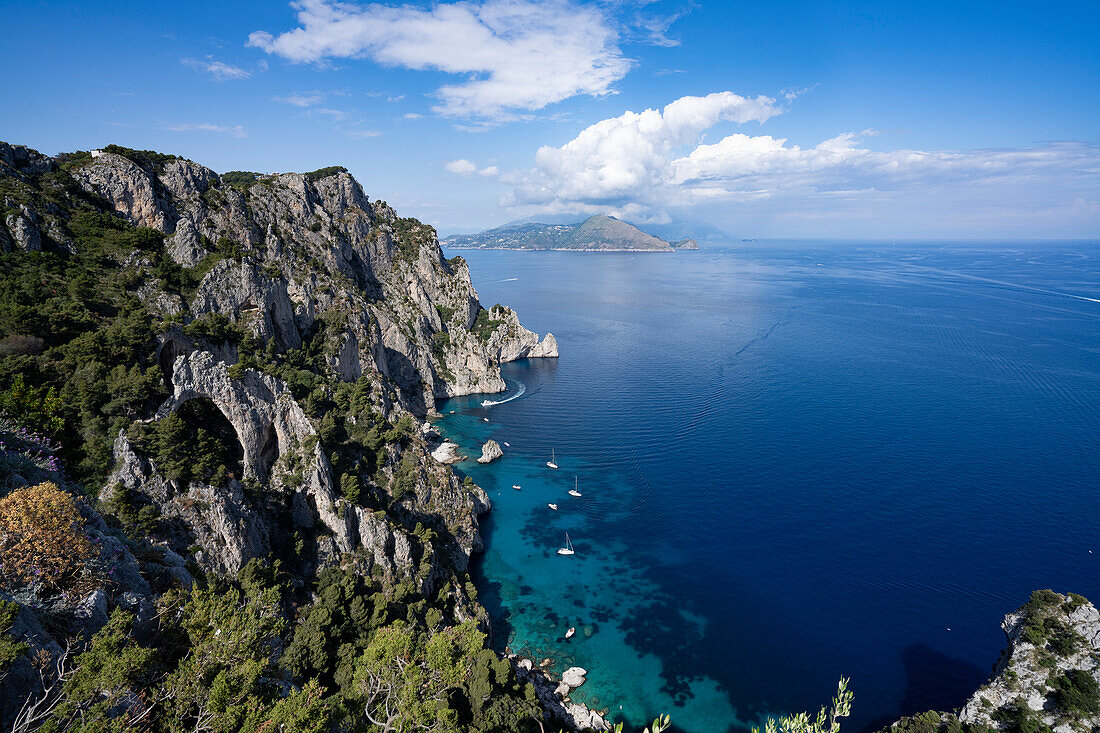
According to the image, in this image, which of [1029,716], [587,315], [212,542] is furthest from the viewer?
[587,315]

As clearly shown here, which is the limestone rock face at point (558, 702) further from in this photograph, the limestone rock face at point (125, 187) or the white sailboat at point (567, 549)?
the limestone rock face at point (125, 187)

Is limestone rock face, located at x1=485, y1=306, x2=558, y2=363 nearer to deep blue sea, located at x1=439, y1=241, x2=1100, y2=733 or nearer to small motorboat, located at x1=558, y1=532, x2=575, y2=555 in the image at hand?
deep blue sea, located at x1=439, y1=241, x2=1100, y2=733

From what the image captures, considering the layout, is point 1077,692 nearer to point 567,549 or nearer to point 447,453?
point 567,549

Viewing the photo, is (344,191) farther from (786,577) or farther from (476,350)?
(786,577)

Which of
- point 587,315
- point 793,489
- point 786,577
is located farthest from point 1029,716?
point 587,315

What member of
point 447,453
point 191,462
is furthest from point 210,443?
point 447,453

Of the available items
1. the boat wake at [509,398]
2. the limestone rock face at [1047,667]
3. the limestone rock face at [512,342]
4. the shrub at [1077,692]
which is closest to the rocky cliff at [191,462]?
the limestone rock face at [1047,667]

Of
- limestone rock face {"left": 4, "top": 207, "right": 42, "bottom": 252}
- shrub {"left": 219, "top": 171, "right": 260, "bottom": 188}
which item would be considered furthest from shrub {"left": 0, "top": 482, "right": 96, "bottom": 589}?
shrub {"left": 219, "top": 171, "right": 260, "bottom": 188}
